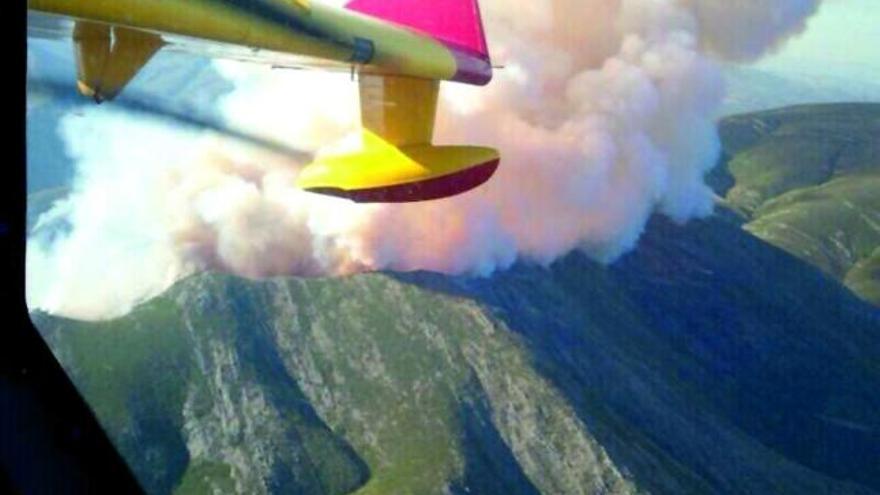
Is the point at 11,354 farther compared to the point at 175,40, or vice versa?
the point at 175,40

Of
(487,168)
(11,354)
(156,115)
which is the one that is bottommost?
(487,168)

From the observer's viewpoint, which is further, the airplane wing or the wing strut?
the wing strut

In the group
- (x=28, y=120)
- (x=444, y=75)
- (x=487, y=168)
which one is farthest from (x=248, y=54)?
(x=28, y=120)

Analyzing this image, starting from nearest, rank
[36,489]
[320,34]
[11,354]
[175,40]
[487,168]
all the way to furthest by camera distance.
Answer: [36,489] → [11,354] → [175,40] → [320,34] → [487,168]

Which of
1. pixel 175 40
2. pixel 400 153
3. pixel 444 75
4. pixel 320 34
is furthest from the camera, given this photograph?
pixel 400 153

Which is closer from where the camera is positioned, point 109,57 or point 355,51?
point 109,57

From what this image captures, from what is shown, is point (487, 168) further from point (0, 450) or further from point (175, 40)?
point (0, 450)

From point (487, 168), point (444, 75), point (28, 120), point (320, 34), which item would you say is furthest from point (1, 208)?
point (487, 168)

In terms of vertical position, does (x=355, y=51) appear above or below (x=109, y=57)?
above

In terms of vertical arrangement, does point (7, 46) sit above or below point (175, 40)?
above

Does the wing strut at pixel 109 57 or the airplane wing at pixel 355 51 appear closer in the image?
the airplane wing at pixel 355 51
